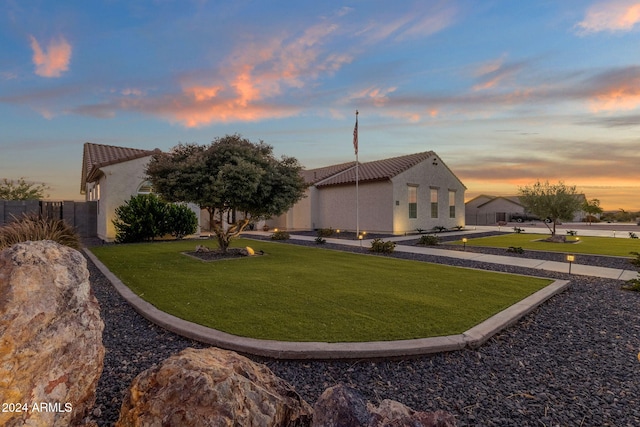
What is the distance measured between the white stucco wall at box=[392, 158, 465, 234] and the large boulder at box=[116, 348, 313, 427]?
1967 cm

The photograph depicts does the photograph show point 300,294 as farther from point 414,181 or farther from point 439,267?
point 414,181

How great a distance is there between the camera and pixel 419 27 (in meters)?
10.6

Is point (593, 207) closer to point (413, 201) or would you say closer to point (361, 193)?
point (413, 201)

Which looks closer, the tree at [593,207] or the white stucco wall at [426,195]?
the white stucco wall at [426,195]

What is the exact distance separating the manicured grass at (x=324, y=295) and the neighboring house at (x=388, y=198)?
11.9 metres

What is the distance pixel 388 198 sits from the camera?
2142 centimetres

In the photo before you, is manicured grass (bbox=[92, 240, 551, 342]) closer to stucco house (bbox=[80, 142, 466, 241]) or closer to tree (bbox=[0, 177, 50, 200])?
stucco house (bbox=[80, 142, 466, 241])

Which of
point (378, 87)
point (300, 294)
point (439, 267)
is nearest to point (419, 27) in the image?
point (378, 87)

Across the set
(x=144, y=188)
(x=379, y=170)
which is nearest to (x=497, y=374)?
(x=144, y=188)

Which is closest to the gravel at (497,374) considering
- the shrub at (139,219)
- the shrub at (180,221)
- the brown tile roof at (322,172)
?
the shrub at (139,219)

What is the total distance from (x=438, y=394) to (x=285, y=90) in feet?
42.3

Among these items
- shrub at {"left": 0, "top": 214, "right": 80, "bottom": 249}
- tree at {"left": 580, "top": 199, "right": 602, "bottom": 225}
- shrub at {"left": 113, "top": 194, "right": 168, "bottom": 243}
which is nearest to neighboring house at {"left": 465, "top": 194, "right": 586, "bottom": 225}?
tree at {"left": 580, "top": 199, "right": 602, "bottom": 225}

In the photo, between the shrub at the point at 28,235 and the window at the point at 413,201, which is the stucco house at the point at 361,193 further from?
the shrub at the point at 28,235

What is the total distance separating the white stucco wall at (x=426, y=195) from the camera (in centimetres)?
2159
